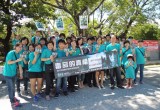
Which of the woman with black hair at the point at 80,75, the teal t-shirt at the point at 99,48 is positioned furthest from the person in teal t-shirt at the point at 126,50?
the woman with black hair at the point at 80,75

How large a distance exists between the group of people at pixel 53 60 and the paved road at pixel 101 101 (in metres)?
0.33

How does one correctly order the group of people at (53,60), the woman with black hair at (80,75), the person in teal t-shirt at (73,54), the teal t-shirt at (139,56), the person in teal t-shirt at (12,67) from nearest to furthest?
1. the person in teal t-shirt at (12,67)
2. the group of people at (53,60)
3. the person in teal t-shirt at (73,54)
4. the woman with black hair at (80,75)
5. the teal t-shirt at (139,56)

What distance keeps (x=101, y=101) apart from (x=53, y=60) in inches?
73.5

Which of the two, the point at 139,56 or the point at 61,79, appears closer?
the point at 61,79

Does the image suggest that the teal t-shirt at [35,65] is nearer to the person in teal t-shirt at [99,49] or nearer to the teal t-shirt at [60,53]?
the teal t-shirt at [60,53]

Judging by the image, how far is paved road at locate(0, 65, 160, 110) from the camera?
708 centimetres

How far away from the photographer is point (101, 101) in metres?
7.68

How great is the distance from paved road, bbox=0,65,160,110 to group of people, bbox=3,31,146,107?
1.10 ft

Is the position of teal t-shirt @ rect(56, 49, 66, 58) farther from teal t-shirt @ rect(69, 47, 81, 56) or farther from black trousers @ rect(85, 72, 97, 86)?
black trousers @ rect(85, 72, 97, 86)

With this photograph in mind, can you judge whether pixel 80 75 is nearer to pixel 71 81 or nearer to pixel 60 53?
pixel 71 81

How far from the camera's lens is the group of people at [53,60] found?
24.1 feet

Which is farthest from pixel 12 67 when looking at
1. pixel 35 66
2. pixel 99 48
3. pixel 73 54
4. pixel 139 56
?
pixel 139 56

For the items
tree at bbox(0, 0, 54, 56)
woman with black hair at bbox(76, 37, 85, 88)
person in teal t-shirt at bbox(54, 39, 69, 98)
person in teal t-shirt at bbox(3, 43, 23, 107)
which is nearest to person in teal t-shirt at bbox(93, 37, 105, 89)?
woman with black hair at bbox(76, 37, 85, 88)

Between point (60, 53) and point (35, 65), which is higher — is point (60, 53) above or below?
above
